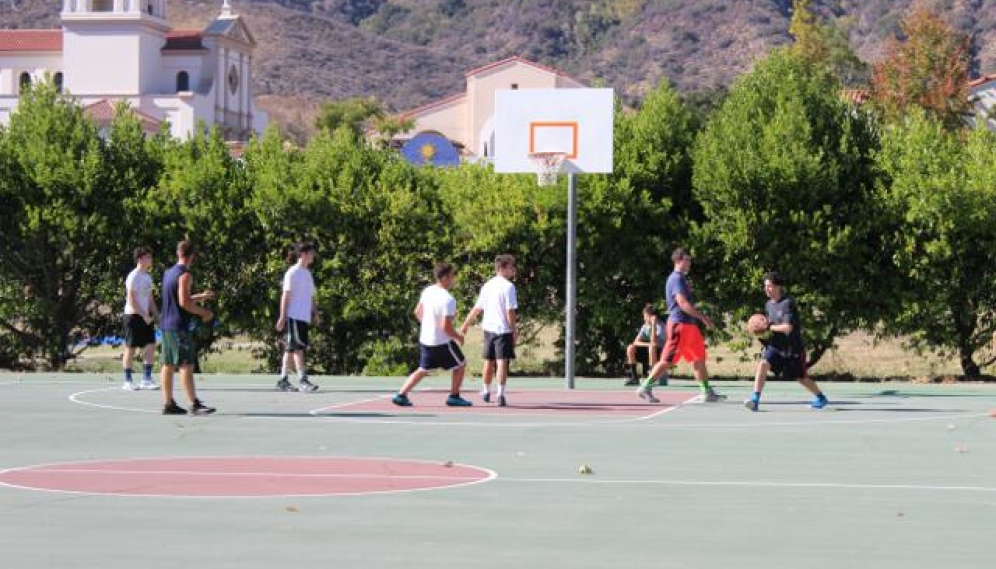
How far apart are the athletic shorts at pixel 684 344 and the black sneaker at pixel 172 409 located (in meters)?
5.47

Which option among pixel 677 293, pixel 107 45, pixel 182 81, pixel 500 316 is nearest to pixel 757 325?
pixel 677 293

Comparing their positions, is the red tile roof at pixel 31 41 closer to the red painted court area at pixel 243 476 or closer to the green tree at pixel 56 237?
the green tree at pixel 56 237

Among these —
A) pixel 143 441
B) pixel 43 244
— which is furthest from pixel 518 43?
pixel 143 441

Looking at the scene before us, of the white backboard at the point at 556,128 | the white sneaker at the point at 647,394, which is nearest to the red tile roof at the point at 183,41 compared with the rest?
the white backboard at the point at 556,128

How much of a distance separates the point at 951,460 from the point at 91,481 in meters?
7.00

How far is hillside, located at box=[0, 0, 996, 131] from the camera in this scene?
16600 centimetres

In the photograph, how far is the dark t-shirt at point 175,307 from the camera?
19.4 meters

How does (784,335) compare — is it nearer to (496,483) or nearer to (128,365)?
(496,483)

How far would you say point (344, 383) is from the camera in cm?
2644

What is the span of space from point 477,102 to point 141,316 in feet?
334

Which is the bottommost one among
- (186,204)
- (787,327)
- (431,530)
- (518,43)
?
(431,530)

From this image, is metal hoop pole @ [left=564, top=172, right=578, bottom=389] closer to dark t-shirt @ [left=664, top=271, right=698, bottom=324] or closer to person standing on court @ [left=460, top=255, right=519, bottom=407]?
dark t-shirt @ [left=664, top=271, right=698, bottom=324]

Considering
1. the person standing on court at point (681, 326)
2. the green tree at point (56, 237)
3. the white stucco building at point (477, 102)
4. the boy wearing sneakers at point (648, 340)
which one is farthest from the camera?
the white stucco building at point (477, 102)

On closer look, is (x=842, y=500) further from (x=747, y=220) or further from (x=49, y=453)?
(x=747, y=220)
